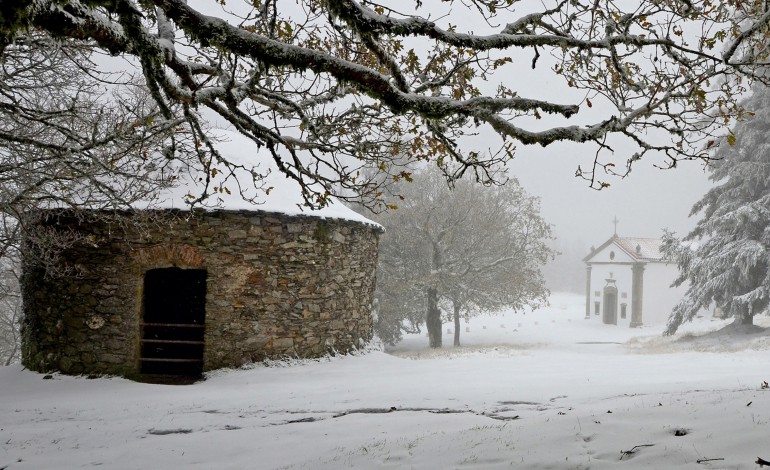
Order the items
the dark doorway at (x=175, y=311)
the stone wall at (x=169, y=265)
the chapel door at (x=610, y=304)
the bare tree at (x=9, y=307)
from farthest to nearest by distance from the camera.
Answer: the chapel door at (x=610, y=304)
the bare tree at (x=9, y=307)
the dark doorway at (x=175, y=311)
the stone wall at (x=169, y=265)

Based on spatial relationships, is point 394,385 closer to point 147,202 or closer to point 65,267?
point 147,202

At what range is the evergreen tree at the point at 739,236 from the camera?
1695 cm

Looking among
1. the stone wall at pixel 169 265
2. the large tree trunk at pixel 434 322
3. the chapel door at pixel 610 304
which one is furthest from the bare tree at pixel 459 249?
the stone wall at pixel 169 265

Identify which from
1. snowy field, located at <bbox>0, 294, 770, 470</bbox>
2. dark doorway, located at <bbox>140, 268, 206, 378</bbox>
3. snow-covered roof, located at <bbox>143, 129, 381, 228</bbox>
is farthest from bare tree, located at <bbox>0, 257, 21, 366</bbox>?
snowy field, located at <bbox>0, 294, 770, 470</bbox>

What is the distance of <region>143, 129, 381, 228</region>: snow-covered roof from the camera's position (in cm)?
802

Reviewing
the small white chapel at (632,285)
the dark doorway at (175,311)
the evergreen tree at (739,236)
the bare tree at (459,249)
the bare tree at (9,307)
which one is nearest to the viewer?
the dark doorway at (175,311)

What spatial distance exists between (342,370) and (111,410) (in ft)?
11.0

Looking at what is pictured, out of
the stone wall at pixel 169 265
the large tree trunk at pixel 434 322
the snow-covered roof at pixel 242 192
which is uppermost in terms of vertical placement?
the snow-covered roof at pixel 242 192

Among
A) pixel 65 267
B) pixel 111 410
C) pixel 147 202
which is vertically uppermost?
pixel 147 202

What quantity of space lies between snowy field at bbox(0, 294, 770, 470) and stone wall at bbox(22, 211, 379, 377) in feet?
1.18

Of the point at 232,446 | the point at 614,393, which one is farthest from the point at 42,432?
the point at 614,393

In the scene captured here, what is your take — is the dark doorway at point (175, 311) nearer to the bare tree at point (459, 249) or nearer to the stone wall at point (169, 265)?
the stone wall at point (169, 265)

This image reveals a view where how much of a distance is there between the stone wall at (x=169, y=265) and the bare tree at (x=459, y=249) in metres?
12.0

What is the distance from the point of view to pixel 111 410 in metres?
6.37
